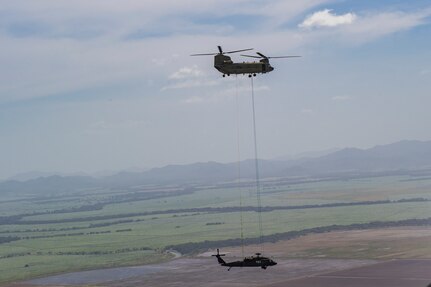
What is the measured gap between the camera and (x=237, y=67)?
89312 millimetres

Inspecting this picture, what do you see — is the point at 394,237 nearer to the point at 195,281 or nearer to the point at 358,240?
the point at 358,240

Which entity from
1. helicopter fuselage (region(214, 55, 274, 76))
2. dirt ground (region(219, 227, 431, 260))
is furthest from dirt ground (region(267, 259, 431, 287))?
helicopter fuselage (region(214, 55, 274, 76))

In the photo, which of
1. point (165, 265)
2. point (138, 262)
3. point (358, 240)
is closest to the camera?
point (165, 265)

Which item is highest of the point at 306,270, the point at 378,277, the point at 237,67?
the point at 237,67

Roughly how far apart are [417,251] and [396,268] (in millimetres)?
26297

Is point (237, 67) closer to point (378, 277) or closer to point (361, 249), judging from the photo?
point (378, 277)

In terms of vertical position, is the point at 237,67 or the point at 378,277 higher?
the point at 237,67

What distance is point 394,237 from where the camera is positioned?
7854 inches

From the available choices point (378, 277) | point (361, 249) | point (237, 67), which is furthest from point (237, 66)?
point (361, 249)

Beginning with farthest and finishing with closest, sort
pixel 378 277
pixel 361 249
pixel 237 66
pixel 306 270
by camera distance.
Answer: pixel 361 249 < pixel 306 270 < pixel 378 277 < pixel 237 66

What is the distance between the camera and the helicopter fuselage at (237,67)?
89.2m

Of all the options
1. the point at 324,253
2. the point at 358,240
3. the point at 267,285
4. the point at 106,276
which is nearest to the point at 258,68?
the point at 267,285

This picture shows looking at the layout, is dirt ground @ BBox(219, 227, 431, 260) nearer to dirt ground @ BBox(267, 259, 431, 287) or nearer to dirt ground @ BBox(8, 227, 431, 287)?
dirt ground @ BBox(8, 227, 431, 287)

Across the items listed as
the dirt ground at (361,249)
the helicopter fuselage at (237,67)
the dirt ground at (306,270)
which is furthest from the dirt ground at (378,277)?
the helicopter fuselage at (237,67)
